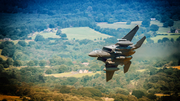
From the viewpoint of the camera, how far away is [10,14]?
15662 centimetres

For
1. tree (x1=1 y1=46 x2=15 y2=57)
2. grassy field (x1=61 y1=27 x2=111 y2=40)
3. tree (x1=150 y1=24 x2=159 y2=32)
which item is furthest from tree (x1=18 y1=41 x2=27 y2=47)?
tree (x1=150 y1=24 x2=159 y2=32)

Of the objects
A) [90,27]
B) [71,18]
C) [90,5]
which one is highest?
[90,5]

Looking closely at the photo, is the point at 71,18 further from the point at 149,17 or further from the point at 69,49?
the point at 149,17

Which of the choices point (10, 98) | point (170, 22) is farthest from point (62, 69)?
point (170, 22)

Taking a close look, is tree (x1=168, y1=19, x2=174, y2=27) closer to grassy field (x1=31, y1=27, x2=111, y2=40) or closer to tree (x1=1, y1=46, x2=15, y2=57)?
grassy field (x1=31, y1=27, x2=111, y2=40)

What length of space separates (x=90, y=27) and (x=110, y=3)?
4370 cm

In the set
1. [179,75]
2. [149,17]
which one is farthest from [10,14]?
[179,75]

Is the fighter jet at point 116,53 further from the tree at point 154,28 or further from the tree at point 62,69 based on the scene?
the tree at point 154,28

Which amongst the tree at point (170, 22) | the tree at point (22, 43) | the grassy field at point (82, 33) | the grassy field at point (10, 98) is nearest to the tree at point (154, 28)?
the tree at point (170, 22)

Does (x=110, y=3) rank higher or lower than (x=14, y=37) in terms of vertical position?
higher

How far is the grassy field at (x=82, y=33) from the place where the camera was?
502 ft

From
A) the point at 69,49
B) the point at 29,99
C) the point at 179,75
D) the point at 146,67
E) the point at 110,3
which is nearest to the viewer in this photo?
the point at 29,99

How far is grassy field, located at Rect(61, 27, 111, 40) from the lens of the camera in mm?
152875

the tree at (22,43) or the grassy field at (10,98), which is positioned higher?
the tree at (22,43)
